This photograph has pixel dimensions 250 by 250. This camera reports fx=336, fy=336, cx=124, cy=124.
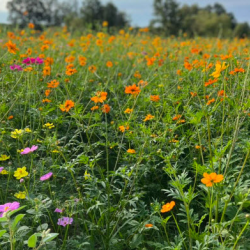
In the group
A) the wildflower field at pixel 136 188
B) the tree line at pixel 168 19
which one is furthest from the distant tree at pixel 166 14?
the wildflower field at pixel 136 188

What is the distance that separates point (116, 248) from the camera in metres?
1.60

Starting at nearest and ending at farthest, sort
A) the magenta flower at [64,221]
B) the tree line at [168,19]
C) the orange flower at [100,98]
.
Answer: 1. the magenta flower at [64,221]
2. the orange flower at [100,98]
3. the tree line at [168,19]

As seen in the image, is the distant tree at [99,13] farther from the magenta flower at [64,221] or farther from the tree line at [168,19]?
the magenta flower at [64,221]

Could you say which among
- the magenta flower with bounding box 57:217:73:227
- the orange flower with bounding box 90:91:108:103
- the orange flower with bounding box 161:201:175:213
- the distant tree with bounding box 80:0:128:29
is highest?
the distant tree with bounding box 80:0:128:29

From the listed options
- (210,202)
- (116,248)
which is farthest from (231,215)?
(116,248)

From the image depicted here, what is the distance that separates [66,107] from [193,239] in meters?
0.96

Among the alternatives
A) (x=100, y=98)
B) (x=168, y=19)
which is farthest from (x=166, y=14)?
(x=100, y=98)

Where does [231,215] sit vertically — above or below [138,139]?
below

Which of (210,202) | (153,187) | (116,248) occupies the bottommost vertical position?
(116,248)

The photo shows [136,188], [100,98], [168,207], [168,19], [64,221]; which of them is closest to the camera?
[168,207]

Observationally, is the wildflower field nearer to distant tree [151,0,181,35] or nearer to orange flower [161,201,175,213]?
orange flower [161,201,175,213]

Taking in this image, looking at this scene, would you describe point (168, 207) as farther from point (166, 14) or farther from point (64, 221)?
point (166, 14)

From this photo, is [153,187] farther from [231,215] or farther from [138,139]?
[231,215]

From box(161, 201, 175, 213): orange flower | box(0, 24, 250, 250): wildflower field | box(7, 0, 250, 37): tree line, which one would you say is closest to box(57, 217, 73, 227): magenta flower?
box(0, 24, 250, 250): wildflower field
